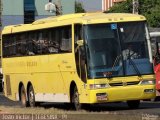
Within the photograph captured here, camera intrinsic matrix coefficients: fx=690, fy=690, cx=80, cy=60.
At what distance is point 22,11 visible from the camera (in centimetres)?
Result: 8875

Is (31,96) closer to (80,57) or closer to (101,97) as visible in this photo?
(80,57)

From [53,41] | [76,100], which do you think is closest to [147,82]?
[76,100]

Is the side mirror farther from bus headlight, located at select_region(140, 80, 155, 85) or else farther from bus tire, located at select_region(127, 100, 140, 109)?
bus tire, located at select_region(127, 100, 140, 109)

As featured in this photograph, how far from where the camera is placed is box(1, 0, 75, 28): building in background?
8819cm

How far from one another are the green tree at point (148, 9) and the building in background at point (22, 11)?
8.80 metres

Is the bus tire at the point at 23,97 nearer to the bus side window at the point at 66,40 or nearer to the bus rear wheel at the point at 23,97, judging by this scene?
the bus rear wheel at the point at 23,97

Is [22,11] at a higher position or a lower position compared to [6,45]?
lower

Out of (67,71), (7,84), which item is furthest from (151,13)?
(67,71)

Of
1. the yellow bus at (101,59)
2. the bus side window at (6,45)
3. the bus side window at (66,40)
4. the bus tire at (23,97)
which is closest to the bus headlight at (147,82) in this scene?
the yellow bus at (101,59)

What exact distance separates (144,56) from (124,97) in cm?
152

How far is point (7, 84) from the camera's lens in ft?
102

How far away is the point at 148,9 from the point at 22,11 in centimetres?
1644

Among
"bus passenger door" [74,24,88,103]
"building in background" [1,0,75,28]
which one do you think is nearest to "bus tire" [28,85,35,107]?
"bus passenger door" [74,24,88,103]

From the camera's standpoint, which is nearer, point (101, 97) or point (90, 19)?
point (101, 97)
